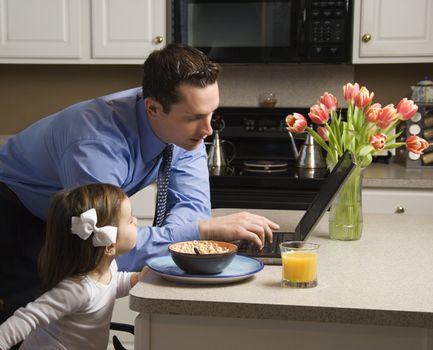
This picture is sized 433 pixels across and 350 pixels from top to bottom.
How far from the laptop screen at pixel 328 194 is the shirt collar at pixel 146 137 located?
0.46 m

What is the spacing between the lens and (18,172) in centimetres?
208

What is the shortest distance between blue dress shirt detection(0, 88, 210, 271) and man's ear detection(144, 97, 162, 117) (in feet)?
0.13

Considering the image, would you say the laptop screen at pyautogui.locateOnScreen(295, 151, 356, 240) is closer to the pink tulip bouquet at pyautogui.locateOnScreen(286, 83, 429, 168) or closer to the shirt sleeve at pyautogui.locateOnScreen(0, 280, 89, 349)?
the pink tulip bouquet at pyautogui.locateOnScreen(286, 83, 429, 168)

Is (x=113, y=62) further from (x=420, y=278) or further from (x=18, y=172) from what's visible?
(x=420, y=278)

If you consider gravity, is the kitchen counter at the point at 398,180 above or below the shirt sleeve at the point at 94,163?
below

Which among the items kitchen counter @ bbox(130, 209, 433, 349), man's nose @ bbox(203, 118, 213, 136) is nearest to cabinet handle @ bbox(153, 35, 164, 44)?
man's nose @ bbox(203, 118, 213, 136)

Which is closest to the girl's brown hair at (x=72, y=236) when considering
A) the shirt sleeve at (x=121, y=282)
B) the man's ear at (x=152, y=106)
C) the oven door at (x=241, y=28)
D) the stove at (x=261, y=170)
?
the shirt sleeve at (x=121, y=282)

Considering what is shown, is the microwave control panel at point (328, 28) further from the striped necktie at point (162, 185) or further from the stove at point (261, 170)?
the striped necktie at point (162, 185)

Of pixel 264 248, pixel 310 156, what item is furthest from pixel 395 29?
pixel 264 248

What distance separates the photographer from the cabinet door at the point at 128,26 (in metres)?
3.52

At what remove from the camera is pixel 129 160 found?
1.90 meters

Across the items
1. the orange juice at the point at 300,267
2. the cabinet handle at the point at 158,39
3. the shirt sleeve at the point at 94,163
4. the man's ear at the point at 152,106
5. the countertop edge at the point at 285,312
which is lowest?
the countertop edge at the point at 285,312

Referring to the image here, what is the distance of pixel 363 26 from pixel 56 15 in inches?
60.4

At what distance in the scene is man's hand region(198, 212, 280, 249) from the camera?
1.65 metres
